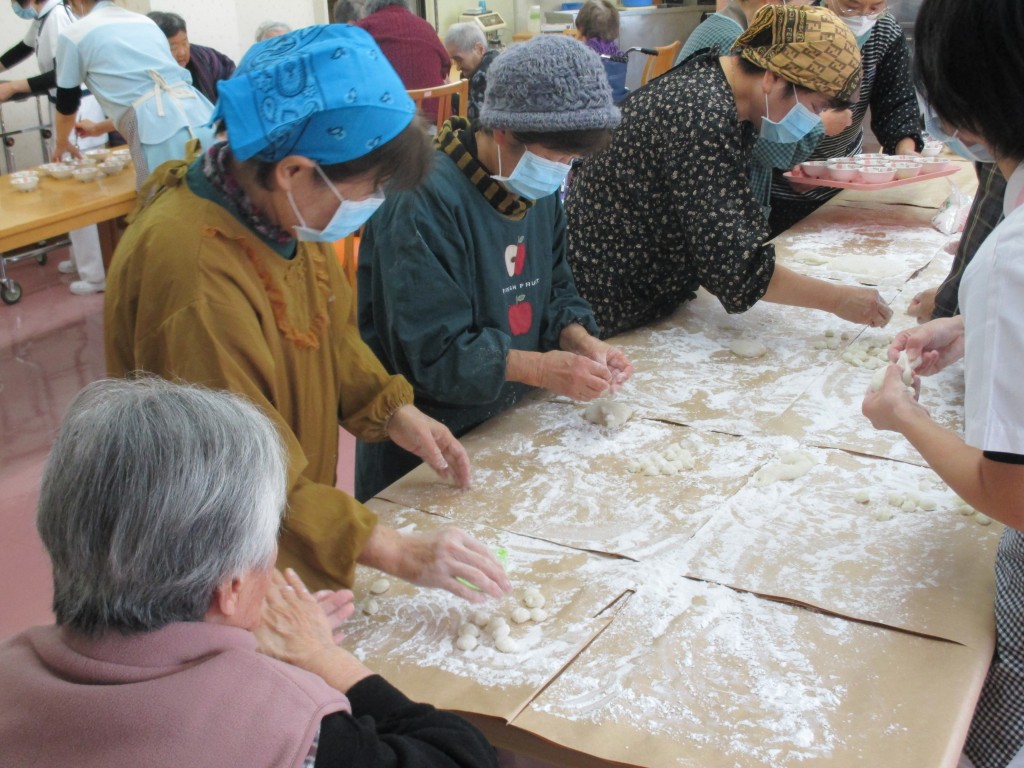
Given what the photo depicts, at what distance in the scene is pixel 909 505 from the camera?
1.86m

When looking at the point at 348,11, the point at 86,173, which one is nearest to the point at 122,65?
the point at 86,173

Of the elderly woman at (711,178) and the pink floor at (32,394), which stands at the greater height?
the elderly woman at (711,178)

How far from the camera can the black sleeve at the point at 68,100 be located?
513 centimetres

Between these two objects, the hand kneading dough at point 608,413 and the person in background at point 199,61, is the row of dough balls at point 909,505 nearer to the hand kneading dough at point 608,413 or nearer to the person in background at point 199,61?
the hand kneading dough at point 608,413

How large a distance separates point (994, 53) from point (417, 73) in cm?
558

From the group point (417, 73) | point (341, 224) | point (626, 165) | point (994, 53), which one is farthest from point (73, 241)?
point (994, 53)

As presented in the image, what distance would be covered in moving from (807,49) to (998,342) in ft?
5.40

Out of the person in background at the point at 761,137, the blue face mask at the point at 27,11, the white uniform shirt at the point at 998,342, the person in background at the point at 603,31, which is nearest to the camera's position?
the white uniform shirt at the point at 998,342

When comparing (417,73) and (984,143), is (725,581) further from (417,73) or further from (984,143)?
(417,73)

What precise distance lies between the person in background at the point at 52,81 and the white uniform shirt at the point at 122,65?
0.83 meters

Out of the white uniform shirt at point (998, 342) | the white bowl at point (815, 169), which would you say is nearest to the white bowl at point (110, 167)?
the white bowl at point (815, 169)

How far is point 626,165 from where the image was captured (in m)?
2.66

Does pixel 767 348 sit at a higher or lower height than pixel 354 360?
lower

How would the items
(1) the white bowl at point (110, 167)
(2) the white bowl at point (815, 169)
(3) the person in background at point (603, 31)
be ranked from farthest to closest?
(3) the person in background at point (603, 31) → (1) the white bowl at point (110, 167) → (2) the white bowl at point (815, 169)
